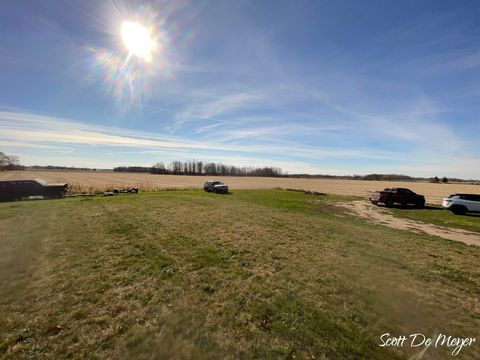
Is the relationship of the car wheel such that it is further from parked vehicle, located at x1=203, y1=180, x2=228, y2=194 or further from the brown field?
parked vehicle, located at x1=203, y1=180, x2=228, y2=194

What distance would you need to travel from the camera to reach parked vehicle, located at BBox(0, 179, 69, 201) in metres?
22.5

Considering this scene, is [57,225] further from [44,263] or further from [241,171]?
[241,171]

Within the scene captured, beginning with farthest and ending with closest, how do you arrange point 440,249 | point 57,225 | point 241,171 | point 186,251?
point 241,171 → point 57,225 → point 440,249 → point 186,251

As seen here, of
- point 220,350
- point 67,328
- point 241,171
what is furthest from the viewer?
point 241,171

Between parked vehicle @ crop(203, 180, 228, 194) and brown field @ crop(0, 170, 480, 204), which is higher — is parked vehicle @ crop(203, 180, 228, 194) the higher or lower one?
the higher one

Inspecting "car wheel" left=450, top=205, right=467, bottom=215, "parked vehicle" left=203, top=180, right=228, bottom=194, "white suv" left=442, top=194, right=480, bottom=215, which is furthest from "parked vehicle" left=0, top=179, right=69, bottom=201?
"car wheel" left=450, top=205, right=467, bottom=215

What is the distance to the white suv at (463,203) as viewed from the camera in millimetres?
17420

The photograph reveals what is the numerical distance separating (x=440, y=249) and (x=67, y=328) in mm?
11559

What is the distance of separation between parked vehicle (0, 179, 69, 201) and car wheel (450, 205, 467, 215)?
37165 mm

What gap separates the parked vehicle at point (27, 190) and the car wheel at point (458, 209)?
37.2 m

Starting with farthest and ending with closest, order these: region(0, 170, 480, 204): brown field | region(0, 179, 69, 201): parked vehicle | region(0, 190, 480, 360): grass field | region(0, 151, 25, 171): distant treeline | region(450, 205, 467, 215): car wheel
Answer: region(0, 151, 25, 171): distant treeline < region(0, 170, 480, 204): brown field < region(0, 179, 69, 201): parked vehicle < region(450, 205, 467, 215): car wheel < region(0, 190, 480, 360): grass field

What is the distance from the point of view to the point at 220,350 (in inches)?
123

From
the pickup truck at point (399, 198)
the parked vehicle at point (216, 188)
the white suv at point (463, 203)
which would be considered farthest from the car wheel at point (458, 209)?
the parked vehicle at point (216, 188)

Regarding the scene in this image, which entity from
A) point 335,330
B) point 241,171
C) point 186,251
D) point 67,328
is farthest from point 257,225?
point 241,171
